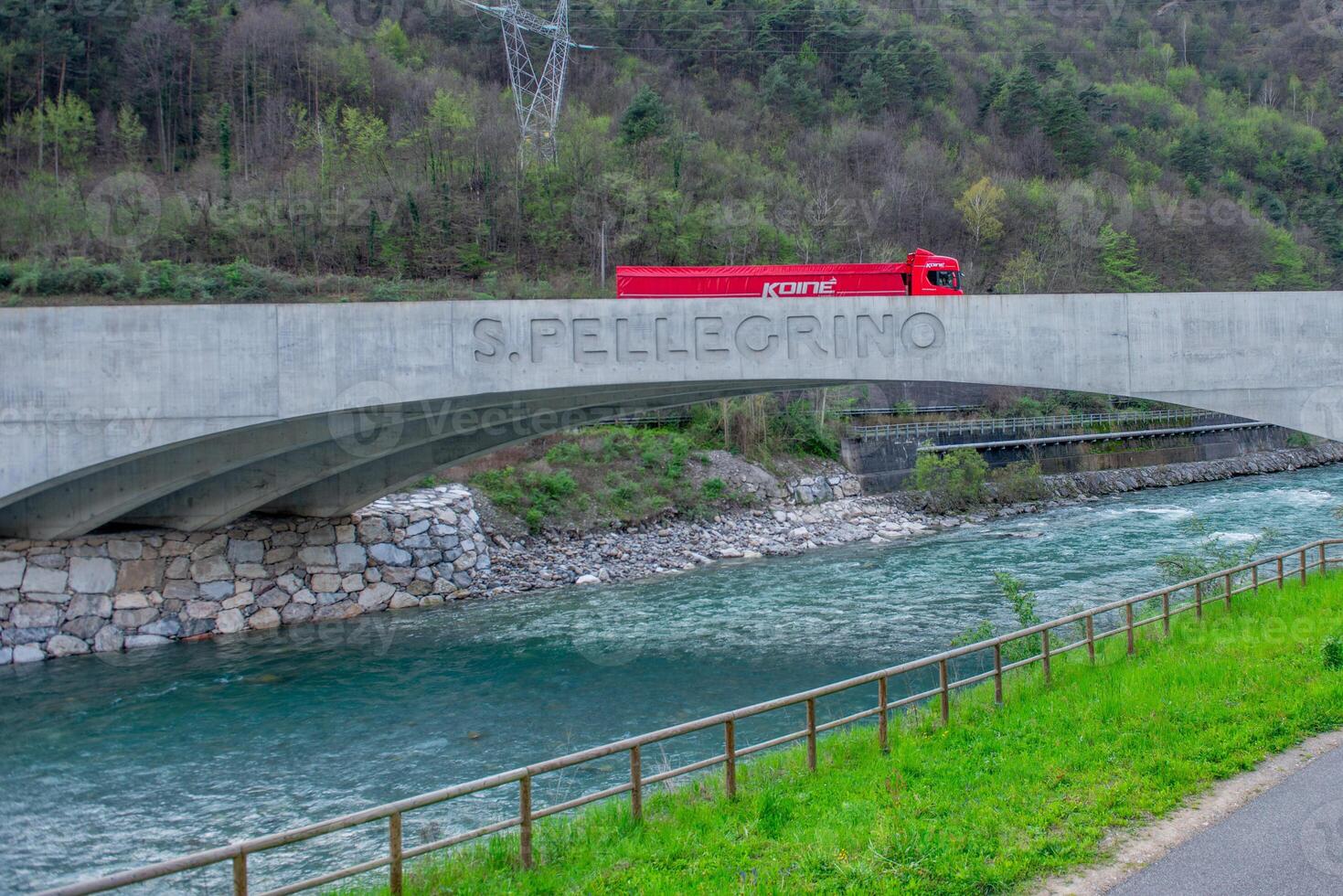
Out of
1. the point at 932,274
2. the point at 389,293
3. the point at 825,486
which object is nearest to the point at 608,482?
the point at 825,486

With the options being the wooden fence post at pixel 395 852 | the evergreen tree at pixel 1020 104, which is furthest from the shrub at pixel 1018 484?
the evergreen tree at pixel 1020 104

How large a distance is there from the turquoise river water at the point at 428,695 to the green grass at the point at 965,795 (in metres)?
2.62

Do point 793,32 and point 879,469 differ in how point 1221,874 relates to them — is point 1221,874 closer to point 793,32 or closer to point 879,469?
point 879,469

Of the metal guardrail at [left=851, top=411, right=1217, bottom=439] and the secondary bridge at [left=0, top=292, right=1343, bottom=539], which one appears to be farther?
the metal guardrail at [left=851, top=411, right=1217, bottom=439]

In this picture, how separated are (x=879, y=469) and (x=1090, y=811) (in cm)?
3367

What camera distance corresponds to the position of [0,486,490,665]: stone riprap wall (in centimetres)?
1861

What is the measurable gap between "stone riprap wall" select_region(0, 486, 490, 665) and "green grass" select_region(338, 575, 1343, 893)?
49.1 ft

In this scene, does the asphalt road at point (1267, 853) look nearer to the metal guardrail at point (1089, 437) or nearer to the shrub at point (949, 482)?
the shrub at point (949, 482)

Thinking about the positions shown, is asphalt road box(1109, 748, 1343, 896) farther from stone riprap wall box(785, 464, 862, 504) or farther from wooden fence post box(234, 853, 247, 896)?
stone riprap wall box(785, 464, 862, 504)

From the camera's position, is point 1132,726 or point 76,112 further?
point 76,112

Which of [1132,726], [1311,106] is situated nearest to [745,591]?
[1132,726]

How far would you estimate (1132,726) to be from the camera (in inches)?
329

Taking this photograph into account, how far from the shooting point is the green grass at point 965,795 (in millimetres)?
6145

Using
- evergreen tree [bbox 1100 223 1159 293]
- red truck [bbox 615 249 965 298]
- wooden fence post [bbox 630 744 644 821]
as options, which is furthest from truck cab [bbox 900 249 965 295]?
evergreen tree [bbox 1100 223 1159 293]
